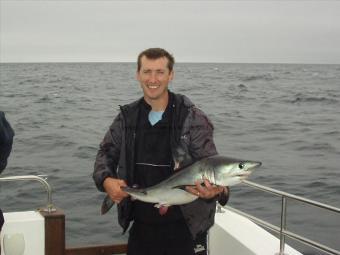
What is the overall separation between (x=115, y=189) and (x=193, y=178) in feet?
1.97

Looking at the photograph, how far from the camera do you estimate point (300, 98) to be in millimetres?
42594

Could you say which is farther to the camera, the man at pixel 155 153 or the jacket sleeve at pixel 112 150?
the jacket sleeve at pixel 112 150

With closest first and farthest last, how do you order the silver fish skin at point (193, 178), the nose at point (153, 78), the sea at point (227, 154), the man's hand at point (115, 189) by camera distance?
the silver fish skin at point (193, 178)
the man's hand at point (115, 189)
the nose at point (153, 78)
the sea at point (227, 154)

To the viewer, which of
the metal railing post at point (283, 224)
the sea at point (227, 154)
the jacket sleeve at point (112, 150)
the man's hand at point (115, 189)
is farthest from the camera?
the sea at point (227, 154)

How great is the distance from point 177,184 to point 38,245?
89.2 inches

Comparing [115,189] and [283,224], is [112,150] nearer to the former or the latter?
[115,189]

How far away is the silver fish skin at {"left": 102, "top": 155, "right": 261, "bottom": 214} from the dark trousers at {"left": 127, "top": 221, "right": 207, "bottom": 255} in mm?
258

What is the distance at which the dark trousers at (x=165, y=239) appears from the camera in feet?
13.1

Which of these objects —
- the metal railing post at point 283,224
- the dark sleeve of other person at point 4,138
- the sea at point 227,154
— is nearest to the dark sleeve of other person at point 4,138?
the dark sleeve of other person at point 4,138

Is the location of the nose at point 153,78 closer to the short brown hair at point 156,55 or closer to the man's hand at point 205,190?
the short brown hair at point 156,55

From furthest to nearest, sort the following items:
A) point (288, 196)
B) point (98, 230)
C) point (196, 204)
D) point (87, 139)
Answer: point (87, 139) < point (98, 230) < point (288, 196) < point (196, 204)

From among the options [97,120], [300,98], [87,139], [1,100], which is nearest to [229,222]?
[87,139]

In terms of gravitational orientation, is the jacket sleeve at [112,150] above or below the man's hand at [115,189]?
above

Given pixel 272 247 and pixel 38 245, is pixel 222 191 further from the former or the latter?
pixel 38 245
